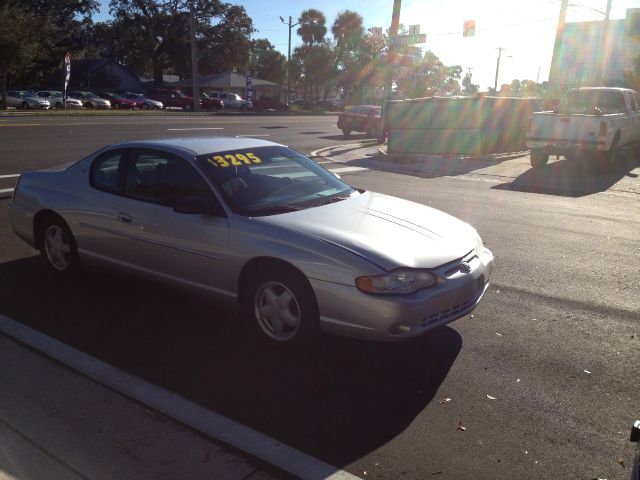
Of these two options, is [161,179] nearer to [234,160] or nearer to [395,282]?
[234,160]

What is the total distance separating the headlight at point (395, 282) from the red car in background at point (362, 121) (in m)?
24.9

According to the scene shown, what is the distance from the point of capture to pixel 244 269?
171 inches

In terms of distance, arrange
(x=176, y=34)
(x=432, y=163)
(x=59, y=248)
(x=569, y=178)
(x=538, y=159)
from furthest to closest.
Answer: (x=176, y=34)
(x=432, y=163)
(x=538, y=159)
(x=569, y=178)
(x=59, y=248)

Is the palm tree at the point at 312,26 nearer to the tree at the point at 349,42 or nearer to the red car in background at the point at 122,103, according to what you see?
the tree at the point at 349,42

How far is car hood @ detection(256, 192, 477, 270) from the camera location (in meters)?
3.96

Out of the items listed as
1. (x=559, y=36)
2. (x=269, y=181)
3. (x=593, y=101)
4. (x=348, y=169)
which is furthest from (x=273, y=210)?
(x=559, y=36)

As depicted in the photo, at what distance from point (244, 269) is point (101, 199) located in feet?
5.99

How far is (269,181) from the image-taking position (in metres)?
4.97

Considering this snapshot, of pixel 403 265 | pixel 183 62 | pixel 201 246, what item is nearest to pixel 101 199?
pixel 201 246

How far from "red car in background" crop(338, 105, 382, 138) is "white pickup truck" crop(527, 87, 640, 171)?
42.0ft

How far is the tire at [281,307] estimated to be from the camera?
4.05 meters

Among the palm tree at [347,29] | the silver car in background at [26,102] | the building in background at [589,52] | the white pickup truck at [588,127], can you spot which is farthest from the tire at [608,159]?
the building in background at [589,52]

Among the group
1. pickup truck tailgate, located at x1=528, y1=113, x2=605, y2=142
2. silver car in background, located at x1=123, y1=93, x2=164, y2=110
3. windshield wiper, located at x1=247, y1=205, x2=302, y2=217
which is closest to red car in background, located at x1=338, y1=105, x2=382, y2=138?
pickup truck tailgate, located at x1=528, y1=113, x2=605, y2=142

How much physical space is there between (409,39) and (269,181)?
18.0 m
